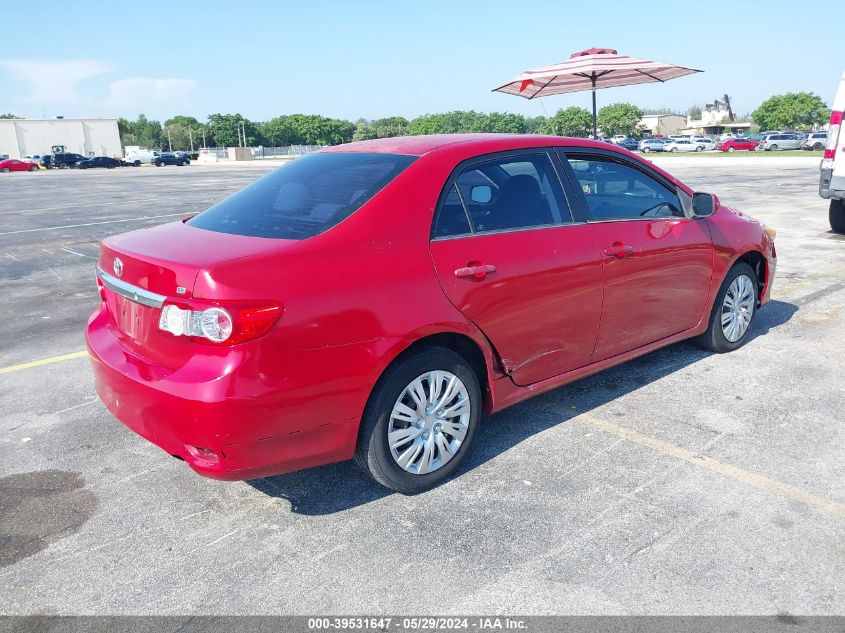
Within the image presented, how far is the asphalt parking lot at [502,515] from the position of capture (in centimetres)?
264

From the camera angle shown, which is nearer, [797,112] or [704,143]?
[704,143]

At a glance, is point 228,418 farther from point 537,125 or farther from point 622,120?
point 537,125

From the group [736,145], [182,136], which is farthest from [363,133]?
[736,145]

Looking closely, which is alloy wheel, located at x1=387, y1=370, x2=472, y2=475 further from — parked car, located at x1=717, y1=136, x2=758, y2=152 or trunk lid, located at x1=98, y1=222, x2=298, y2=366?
parked car, located at x1=717, y1=136, x2=758, y2=152

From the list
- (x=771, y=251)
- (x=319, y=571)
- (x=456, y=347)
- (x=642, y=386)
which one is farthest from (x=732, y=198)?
(x=319, y=571)

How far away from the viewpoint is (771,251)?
18.1 ft

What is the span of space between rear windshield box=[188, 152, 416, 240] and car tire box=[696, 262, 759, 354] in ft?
9.14

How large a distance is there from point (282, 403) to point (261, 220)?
103cm

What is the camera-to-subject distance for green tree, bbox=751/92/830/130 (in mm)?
97312

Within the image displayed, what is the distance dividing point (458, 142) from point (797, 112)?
11035 centimetres

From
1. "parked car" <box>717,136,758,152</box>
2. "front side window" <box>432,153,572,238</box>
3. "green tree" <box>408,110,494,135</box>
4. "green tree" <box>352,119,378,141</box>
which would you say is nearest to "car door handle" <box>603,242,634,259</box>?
"front side window" <box>432,153,572,238</box>

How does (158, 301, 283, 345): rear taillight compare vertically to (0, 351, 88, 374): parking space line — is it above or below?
above

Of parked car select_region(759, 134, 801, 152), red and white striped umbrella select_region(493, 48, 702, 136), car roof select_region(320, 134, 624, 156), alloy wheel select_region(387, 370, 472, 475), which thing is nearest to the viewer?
alloy wheel select_region(387, 370, 472, 475)

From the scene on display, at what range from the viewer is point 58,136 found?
101 m
